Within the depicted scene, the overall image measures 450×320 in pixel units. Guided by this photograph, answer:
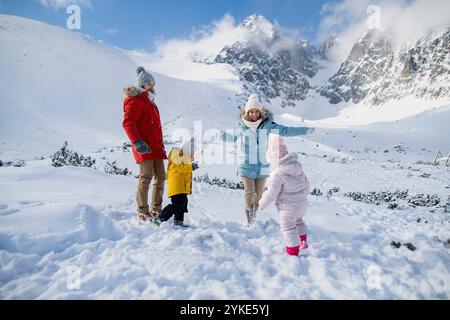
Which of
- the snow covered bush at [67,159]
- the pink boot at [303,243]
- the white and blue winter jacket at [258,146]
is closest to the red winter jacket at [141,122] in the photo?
the white and blue winter jacket at [258,146]

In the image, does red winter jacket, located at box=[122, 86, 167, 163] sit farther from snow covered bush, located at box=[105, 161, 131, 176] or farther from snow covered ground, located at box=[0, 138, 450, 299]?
snow covered bush, located at box=[105, 161, 131, 176]

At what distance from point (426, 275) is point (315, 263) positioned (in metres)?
1.20

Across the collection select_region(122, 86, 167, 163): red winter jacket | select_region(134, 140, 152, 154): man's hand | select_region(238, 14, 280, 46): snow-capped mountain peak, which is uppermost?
select_region(238, 14, 280, 46): snow-capped mountain peak

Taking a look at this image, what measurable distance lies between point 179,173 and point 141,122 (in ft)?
3.35

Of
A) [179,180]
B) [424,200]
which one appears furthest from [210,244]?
[424,200]

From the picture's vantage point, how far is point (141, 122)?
4.45 meters

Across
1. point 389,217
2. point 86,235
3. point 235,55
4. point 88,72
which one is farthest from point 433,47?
point 86,235

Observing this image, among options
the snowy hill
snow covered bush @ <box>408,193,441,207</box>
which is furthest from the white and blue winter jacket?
the snowy hill

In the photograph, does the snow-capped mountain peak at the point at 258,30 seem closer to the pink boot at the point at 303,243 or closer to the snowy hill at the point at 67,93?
the snowy hill at the point at 67,93

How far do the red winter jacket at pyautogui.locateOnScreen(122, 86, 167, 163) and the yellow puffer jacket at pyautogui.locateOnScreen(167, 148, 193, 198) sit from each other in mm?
345

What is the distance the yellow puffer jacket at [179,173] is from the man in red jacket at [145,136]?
0.32 meters

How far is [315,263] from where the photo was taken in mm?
3371

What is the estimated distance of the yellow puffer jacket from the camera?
434 centimetres
